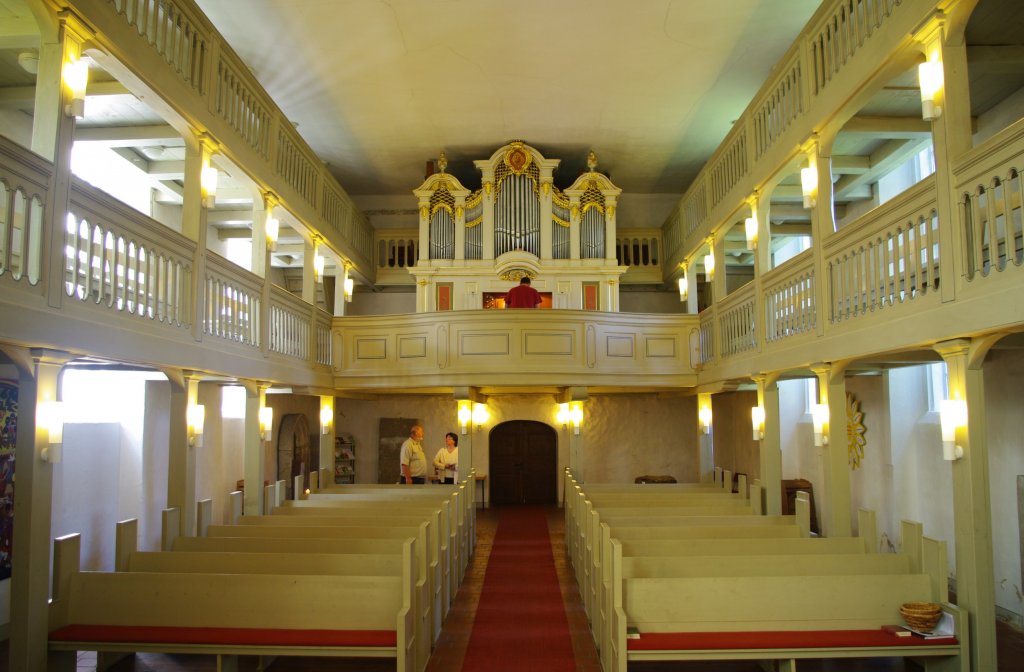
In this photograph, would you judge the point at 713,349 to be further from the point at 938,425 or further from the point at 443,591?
the point at 443,591

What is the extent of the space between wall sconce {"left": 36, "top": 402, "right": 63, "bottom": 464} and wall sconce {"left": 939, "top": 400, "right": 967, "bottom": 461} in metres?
7.57

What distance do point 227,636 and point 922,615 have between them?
5.99m

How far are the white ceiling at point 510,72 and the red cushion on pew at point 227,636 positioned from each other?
29.2ft

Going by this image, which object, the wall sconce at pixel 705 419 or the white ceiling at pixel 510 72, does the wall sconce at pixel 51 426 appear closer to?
the white ceiling at pixel 510 72

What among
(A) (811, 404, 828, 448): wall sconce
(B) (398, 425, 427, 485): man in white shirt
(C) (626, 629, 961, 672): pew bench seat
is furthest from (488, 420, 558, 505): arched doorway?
(C) (626, 629, 961, 672): pew bench seat

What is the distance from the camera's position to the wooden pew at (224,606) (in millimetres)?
6383

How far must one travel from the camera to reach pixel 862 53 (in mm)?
7805

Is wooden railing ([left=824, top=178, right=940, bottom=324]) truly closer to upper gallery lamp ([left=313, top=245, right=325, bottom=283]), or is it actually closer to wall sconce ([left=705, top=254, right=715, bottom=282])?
wall sconce ([left=705, top=254, right=715, bottom=282])

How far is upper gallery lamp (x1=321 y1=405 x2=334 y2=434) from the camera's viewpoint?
48.6ft

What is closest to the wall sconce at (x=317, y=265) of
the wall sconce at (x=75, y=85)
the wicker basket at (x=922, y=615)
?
the wall sconce at (x=75, y=85)

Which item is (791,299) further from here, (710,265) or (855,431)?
(855,431)

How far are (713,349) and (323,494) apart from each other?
749cm

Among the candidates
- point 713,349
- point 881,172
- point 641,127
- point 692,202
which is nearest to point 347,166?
point 641,127

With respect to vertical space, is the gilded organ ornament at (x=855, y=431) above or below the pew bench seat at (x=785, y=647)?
above
